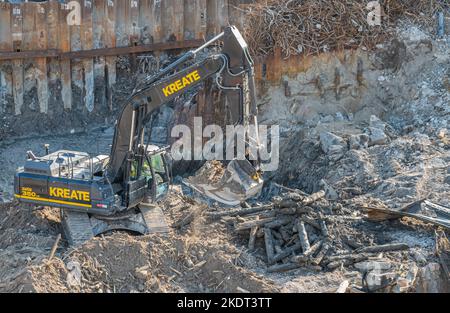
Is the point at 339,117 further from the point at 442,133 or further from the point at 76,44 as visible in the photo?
the point at 76,44

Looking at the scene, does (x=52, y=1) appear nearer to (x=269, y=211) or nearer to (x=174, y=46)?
(x=174, y=46)

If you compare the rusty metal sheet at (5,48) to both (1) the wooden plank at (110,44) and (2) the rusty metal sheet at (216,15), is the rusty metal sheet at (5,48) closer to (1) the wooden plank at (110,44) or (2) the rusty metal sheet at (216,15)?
(1) the wooden plank at (110,44)

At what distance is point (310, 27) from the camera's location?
830 inches

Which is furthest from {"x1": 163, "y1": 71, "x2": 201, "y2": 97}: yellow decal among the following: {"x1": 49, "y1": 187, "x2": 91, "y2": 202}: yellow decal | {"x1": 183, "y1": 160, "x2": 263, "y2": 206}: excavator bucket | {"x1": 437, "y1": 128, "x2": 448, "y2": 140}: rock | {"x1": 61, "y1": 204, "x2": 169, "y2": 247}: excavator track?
{"x1": 437, "y1": 128, "x2": 448, "y2": 140}: rock

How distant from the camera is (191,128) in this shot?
19844 mm

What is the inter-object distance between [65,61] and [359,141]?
7411 mm

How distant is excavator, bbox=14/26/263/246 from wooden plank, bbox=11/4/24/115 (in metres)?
6.30

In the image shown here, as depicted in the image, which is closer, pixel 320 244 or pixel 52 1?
pixel 320 244

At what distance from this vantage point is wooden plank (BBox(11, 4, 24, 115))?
20.3 meters

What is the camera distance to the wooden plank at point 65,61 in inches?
817

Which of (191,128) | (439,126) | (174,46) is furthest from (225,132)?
(439,126)

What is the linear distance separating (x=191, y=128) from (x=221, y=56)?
619 cm

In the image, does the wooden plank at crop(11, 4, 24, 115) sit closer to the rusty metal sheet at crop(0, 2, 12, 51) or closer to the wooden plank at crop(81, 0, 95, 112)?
the rusty metal sheet at crop(0, 2, 12, 51)

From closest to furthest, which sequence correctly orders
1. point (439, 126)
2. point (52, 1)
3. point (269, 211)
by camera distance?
point (269, 211)
point (439, 126)
point (52, 1)
